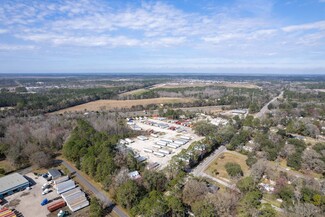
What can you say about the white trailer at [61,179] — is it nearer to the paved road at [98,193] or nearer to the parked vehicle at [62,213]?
the paved road at [98,193]

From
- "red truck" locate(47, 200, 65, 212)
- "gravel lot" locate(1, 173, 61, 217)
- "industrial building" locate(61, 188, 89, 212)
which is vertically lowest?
"gravel lot" locate(1, 173, 61, 217)

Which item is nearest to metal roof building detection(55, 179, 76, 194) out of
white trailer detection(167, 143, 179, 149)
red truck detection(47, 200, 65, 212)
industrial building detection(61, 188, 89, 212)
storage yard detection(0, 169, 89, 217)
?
storage yard detection(0, 169, 89, 217)

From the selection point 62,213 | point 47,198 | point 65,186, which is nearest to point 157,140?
point 65,186

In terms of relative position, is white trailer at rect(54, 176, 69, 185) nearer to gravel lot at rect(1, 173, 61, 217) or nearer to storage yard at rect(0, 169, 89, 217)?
storage yard at rect(0, 169, 89, 217)

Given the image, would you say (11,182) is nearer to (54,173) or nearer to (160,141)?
(54,173)

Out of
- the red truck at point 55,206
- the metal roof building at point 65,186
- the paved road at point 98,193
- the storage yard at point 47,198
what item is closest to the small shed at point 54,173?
the storage yard at point 47,198

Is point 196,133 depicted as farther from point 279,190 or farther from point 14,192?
point 14,192
